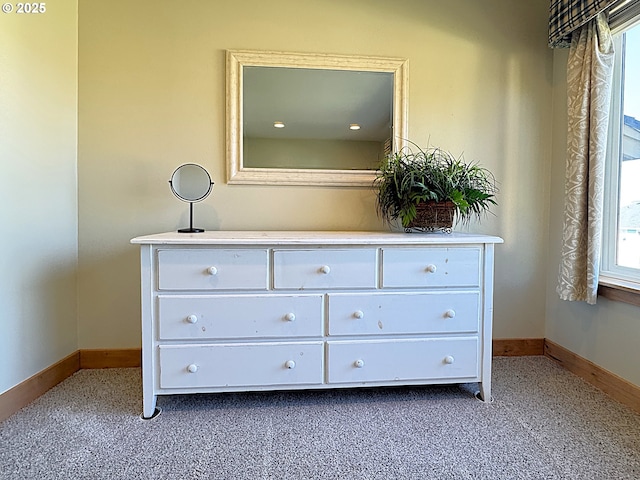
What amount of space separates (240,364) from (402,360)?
0.75m

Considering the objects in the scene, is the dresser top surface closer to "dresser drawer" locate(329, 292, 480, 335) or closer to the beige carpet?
"dresser drawer" locate(329, 292, 480, 335)

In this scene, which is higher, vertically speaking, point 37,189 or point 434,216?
point 37,189

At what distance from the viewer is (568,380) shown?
1943 millimetres

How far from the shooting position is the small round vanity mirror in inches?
76.7

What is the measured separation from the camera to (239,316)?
5.18ft

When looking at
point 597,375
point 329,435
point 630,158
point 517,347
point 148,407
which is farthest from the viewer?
point 517,347

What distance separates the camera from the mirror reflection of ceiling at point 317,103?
2076 millimetres

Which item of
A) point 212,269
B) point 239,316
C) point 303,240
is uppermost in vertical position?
point 303,240

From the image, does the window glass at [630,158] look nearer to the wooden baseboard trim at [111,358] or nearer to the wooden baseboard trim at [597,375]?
the wooden baseboard trim at [597,375]

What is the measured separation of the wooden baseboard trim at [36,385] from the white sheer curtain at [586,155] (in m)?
2.76

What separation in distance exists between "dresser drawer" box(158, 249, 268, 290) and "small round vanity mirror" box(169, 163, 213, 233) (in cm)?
42

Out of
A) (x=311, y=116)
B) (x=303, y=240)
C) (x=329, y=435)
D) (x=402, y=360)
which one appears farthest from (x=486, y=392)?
(x=311, y=116)

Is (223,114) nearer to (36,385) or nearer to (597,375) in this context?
(36,385)

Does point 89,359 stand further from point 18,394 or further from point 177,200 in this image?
point 177,200
